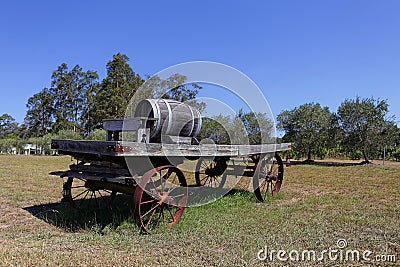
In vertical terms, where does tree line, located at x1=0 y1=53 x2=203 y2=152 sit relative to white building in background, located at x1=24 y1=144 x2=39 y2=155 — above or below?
above

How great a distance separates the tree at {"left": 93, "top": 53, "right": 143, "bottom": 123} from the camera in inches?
1403

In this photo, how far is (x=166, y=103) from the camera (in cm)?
608

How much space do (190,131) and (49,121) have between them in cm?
5070

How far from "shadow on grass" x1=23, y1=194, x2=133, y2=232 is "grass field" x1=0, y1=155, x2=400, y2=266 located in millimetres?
19

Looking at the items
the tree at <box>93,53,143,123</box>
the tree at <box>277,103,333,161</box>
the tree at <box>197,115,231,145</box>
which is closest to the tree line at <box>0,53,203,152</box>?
the tree at <box>93,53,143,123</box>

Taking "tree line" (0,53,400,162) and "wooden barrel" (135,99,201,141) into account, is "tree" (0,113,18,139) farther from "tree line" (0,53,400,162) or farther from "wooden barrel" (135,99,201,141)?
"wooden barrel" (135,99,201,141)

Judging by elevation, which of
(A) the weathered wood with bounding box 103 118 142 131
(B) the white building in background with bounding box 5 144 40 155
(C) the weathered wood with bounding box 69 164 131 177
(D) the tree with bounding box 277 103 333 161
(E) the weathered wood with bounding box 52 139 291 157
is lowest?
(B) the white building in background with bounding box 5 144 40 155

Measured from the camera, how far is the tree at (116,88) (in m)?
35.6

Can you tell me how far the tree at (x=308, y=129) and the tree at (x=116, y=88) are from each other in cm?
1800

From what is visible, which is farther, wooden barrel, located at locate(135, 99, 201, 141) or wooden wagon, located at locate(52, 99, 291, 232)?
wooden barrel, located at locate(135, 99, 201, 141)

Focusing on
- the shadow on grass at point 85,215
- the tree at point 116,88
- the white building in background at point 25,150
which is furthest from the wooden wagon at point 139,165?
the white building in background at point 25,150

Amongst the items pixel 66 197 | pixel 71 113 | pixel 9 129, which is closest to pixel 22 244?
pixel 66 197

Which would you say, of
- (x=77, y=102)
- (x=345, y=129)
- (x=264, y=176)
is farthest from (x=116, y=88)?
(x=264, y=176)

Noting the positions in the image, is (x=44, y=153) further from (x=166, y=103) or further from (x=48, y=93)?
(x=166, y=103)
